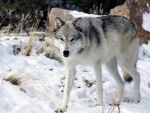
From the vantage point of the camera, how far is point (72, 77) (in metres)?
5.25

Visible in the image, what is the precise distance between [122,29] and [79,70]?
1504 mm

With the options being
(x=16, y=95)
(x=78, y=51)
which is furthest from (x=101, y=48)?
(x=16, y=95)

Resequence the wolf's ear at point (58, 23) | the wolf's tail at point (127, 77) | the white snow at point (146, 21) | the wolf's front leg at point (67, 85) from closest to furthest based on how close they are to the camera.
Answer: the wolf's front leg at point (67, 85)
the wolf's ear at point (58, 23)
the wolf's tail at point (127, 77)
the white snow at point (146, 21)

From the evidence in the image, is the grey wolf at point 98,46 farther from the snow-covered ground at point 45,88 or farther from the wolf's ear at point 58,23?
the snow-covered ground at point 45,88

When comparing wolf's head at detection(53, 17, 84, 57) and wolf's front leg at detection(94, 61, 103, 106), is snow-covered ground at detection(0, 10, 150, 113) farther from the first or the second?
wolf's head at detection(53, 17, 84, 57)

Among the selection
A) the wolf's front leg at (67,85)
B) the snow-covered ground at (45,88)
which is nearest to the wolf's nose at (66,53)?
the wolf's front leg at (67,85)

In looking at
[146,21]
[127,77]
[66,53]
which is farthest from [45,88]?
[146,21]

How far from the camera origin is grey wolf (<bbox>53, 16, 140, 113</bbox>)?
4.88 m

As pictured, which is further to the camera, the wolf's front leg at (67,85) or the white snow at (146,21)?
the white snow at (146,21)

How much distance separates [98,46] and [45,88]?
44.8 inches

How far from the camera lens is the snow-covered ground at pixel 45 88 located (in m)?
4.70

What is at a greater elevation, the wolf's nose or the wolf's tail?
the wolf's nose

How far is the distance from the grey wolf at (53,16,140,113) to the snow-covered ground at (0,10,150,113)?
26 centimetres

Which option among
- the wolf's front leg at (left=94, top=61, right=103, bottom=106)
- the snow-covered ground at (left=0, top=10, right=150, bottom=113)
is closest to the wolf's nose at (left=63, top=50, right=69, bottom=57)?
the wolf's front leg at (left=94, top=61, right=103, bottom=106)
